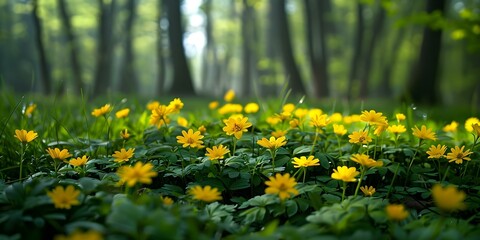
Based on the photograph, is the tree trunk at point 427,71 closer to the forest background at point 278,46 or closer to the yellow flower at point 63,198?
the forest background at point 278,46

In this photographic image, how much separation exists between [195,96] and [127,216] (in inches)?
338

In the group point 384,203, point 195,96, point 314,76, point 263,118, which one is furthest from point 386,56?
point 384,203

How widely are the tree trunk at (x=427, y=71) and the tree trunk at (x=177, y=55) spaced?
493cm

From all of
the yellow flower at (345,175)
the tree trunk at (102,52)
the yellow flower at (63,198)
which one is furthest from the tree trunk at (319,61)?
the yellow flower at (63,198)

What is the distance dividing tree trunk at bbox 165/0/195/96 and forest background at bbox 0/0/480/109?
0.02 metres

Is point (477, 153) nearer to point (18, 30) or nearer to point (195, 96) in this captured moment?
point (195, 96)

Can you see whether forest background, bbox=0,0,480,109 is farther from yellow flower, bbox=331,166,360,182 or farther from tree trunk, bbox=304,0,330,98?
yellow flower, bbox=331,166,360,182

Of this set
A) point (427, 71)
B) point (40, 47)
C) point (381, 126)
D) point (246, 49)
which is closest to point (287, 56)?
point (427, 71)

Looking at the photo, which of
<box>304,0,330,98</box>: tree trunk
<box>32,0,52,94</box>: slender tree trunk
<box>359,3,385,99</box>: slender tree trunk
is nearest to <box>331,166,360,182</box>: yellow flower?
<box>304,0,330,98</box>: tree trunk

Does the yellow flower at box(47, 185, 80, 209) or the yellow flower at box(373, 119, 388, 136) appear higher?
the yellow flower at box(373, 119, 388, 136)

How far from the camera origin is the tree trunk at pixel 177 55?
9.88 meters

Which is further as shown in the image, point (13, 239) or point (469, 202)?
point (469, 202)

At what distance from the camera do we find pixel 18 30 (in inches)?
924

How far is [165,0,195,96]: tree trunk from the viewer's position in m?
9.88
